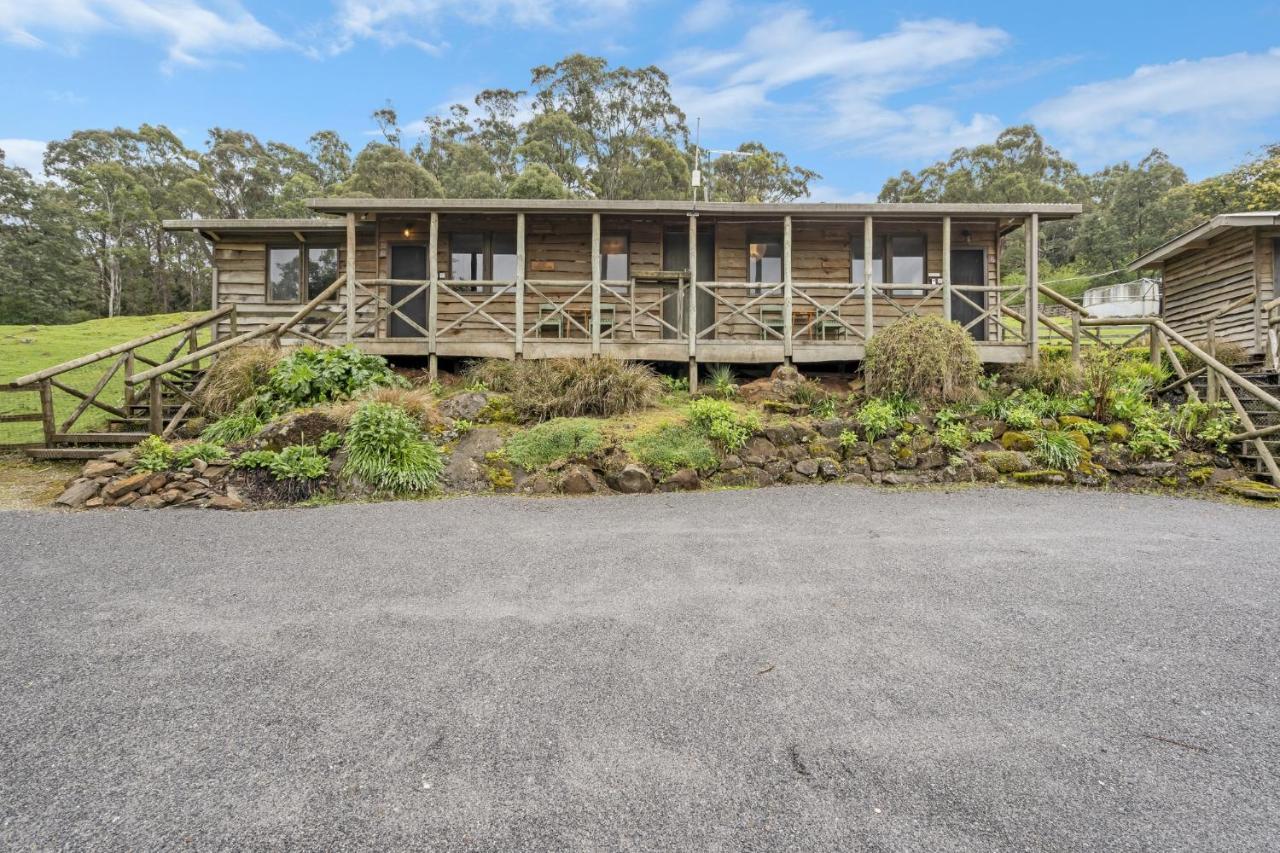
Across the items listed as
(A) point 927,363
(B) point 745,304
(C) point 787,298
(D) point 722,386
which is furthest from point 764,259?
(A) point 927,363

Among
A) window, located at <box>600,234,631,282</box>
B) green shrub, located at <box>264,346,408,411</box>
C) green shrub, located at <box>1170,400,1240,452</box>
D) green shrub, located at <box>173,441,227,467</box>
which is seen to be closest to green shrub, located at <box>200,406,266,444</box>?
green shrub, located at <box>264,346,408,411</box>

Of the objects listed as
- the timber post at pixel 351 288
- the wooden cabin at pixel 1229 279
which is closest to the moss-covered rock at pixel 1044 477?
the wooden cabin at pixel 1229 279

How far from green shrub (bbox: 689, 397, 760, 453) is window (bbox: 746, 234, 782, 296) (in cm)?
534

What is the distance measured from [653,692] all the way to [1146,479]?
28.0 ft

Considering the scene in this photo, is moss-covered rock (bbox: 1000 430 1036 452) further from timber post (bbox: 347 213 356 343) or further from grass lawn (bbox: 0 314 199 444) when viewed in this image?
grass lawn (bbox: 0 314 199 444)

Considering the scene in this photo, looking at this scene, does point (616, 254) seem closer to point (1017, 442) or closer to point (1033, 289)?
point (1033, 289)

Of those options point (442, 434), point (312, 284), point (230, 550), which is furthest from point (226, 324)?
point (230, 550)

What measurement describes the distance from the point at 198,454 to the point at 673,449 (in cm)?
621

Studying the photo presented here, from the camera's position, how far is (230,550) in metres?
4.73

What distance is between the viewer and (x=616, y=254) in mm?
12117

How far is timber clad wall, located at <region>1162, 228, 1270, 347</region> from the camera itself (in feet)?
40.0

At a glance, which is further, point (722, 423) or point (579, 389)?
point (579, 389)

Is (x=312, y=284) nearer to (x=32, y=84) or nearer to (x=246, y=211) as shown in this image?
(x=32, y=84)

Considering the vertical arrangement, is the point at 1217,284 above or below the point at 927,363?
above
